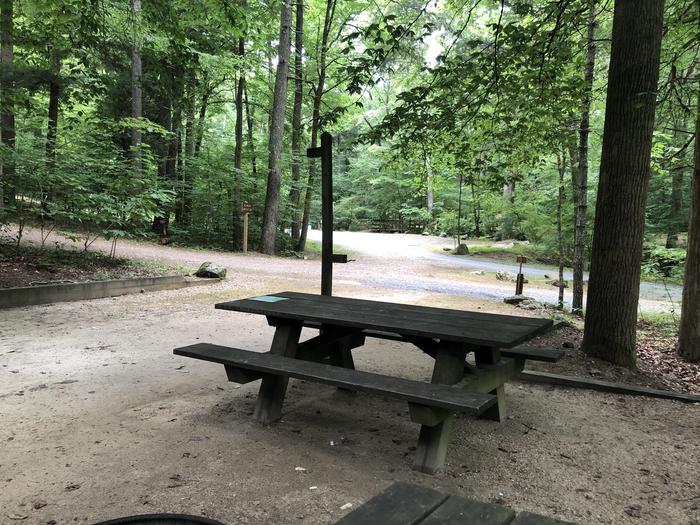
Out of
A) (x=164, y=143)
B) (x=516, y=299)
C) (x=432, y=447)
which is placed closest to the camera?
(x=432, y=447)

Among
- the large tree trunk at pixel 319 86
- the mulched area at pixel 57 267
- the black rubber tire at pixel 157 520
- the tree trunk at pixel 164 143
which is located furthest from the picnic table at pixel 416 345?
the tree trunk at pixel 164 143

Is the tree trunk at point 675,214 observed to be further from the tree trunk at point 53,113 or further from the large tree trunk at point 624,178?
the tree trunk at point 53,113

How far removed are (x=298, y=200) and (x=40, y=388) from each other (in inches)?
636

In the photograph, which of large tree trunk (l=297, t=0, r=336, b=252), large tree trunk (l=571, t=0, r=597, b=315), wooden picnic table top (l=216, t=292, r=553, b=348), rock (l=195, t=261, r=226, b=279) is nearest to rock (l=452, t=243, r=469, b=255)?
large tree trunk (l=297, t=0, r=336, b=252)

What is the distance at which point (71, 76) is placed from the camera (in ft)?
43.2

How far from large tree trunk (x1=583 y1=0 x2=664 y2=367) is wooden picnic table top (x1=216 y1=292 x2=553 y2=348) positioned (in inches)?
64.5

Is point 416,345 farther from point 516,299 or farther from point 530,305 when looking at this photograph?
point 516,299

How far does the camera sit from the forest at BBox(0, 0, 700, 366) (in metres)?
4.83

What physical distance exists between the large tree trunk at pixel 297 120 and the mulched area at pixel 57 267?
29.6ft

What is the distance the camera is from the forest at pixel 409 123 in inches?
190

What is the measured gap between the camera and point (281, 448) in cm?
302

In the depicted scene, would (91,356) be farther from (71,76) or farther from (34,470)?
(71,76)

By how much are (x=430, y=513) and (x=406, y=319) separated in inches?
77.0

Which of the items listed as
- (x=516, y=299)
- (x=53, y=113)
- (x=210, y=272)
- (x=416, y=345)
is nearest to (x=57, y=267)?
(x=210, y=272)
